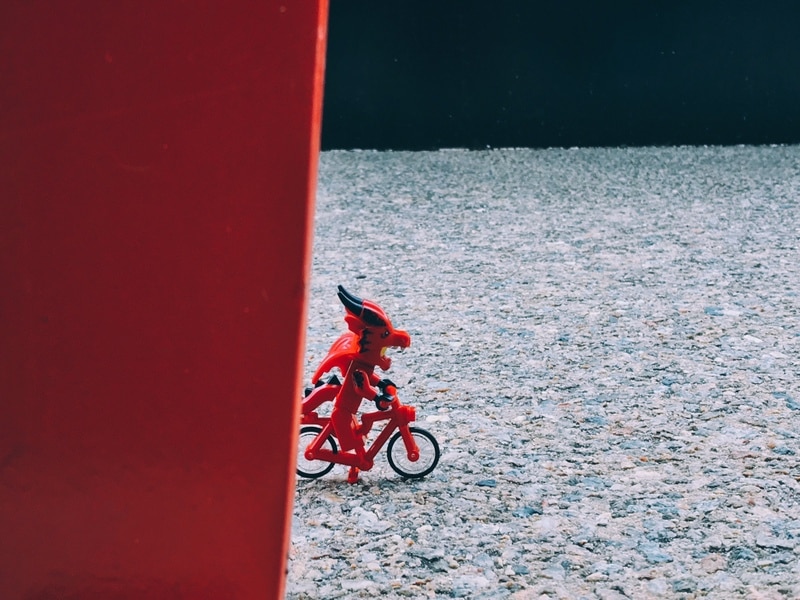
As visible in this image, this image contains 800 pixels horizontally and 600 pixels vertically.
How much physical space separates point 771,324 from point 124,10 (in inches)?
128

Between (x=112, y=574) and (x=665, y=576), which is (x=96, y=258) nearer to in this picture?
(x=112, y=574)

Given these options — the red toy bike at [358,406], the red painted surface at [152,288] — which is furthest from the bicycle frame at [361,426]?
the red painted surface at [152,288]

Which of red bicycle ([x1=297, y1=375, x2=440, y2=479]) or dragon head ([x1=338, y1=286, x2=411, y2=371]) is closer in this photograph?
dragon head ([x1=338, y1=286, x2=411, y2=371])

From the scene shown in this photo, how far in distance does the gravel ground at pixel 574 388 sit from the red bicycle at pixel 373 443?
5 cm

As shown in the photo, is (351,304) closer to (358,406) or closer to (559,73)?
(358,406)

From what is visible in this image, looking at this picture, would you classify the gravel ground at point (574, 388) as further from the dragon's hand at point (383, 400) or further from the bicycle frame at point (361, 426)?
the dragon's hand at point (383, 400)

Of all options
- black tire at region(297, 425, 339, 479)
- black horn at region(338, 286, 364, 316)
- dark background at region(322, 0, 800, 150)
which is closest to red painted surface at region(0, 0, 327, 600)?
black horn at region(338, 286, 364, 316)

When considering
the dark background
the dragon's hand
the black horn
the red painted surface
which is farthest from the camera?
the dark background

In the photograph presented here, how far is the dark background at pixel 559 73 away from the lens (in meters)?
7.13

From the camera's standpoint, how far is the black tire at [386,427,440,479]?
99.4 inches

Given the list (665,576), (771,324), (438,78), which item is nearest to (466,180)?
(438,78)

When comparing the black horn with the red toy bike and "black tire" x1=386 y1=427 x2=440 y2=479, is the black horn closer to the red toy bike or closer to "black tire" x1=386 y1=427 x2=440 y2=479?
the red toy bike

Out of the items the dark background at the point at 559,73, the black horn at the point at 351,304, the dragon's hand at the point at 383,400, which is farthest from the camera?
the dark background at the point at 559,73

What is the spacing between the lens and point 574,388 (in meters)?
3.16
